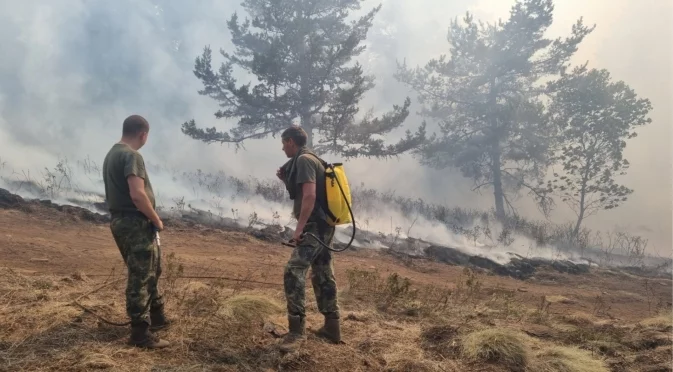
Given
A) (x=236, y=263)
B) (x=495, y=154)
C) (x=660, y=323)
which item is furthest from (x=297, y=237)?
(x=495, y=154)

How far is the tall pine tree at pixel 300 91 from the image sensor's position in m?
16.0

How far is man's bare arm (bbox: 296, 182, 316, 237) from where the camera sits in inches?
147

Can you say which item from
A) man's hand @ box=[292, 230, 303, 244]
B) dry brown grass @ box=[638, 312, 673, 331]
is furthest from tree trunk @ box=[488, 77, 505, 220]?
man's hand @ box=[292, 230, 303, 244]

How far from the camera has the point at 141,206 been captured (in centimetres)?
329

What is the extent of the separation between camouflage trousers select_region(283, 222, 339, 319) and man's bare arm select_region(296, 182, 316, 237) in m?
0.20

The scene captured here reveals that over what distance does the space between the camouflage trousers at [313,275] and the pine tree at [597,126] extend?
1697cm

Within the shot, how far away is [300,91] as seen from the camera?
55.1 feet

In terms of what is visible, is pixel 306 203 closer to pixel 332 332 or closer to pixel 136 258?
pixel 332 332

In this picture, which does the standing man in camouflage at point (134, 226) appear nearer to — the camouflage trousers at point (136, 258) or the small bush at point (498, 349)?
the camouflage trousers at point (136, 258)

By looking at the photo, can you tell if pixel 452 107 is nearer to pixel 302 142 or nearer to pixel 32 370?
pixel 302 142

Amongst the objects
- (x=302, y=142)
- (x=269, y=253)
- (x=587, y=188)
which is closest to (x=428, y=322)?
(x=302, y=142)

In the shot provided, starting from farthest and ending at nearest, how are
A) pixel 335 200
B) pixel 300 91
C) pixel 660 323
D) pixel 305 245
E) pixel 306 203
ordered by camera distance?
pixel 300 91 → pixel 660 323 → pixel 335 200 → pixel 305 245 → pixel 306 203

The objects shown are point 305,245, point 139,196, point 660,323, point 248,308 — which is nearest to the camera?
point 139,196

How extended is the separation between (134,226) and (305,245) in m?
1.38
